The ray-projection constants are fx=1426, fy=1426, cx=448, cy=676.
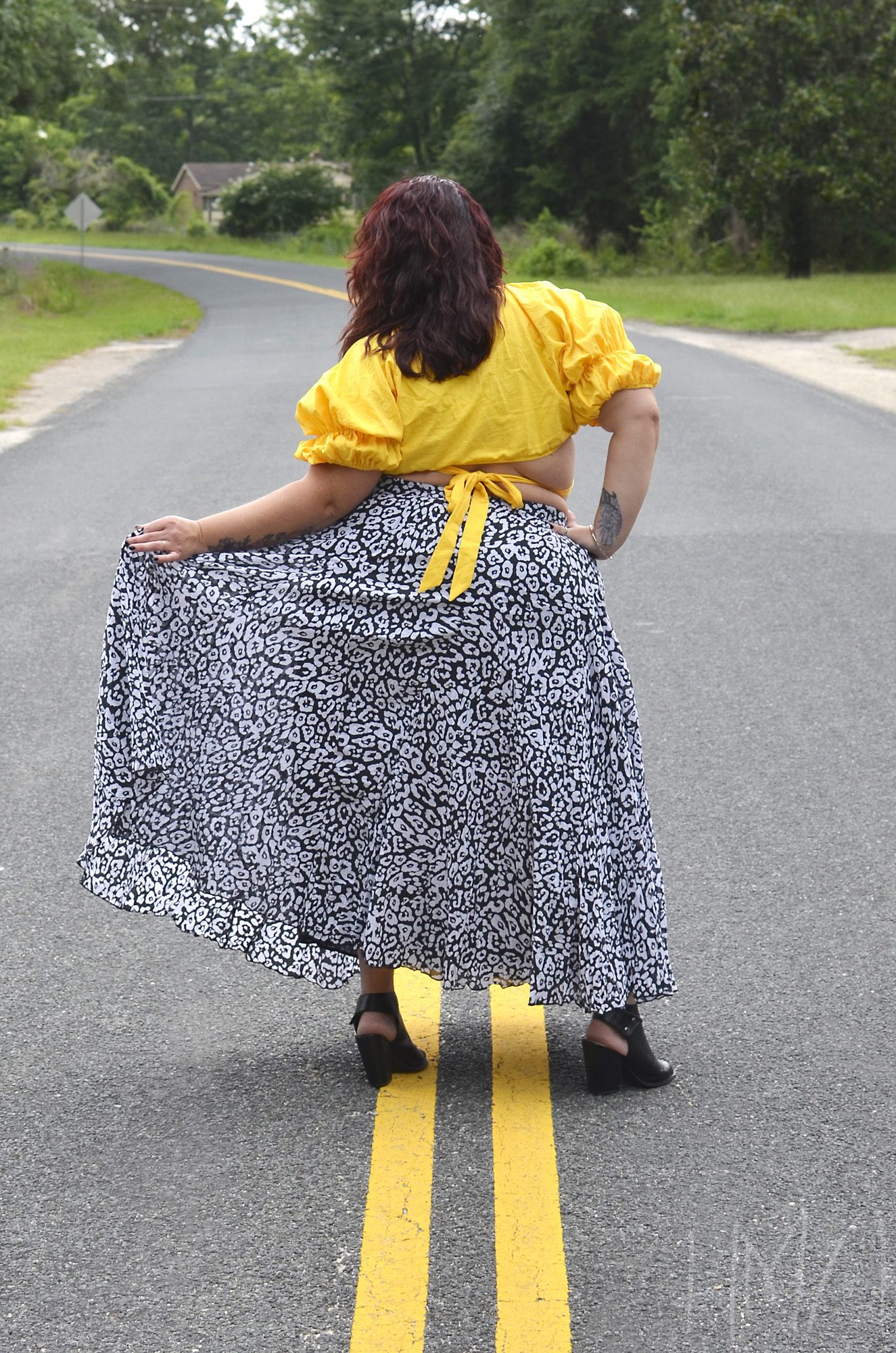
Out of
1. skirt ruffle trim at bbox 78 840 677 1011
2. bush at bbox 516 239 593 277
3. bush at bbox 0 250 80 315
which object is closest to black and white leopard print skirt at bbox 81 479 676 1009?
skirt ruffle trim at bbox 78 840 677 1011

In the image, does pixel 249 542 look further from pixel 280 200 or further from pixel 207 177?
pixel 207 177

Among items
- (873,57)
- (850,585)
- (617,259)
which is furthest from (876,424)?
(617,259)

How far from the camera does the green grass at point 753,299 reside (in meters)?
22.8

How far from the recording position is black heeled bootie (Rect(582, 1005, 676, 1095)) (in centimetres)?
288

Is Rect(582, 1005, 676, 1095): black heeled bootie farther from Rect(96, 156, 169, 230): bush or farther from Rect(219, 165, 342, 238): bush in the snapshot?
Rect(96, 156, 169, 230): bush

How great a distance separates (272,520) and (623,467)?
0.72 meters

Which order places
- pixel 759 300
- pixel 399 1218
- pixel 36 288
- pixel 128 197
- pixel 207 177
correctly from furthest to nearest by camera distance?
pixel 207 177, pixel 128 197, pixel 36 288, pixel 759 300, pixel 399 1218

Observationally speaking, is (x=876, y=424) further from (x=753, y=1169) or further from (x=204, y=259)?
(x=204, y=259)

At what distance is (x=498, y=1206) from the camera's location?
2.51 meters

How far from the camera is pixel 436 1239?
7.96ft

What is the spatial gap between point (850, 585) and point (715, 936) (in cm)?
384

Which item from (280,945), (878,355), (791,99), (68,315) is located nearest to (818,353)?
(878,355)

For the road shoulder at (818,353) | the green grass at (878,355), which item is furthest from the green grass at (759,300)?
the green grass at (878,355)

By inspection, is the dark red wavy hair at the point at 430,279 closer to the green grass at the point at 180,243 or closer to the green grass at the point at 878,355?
the green grass at the point at 878,355
